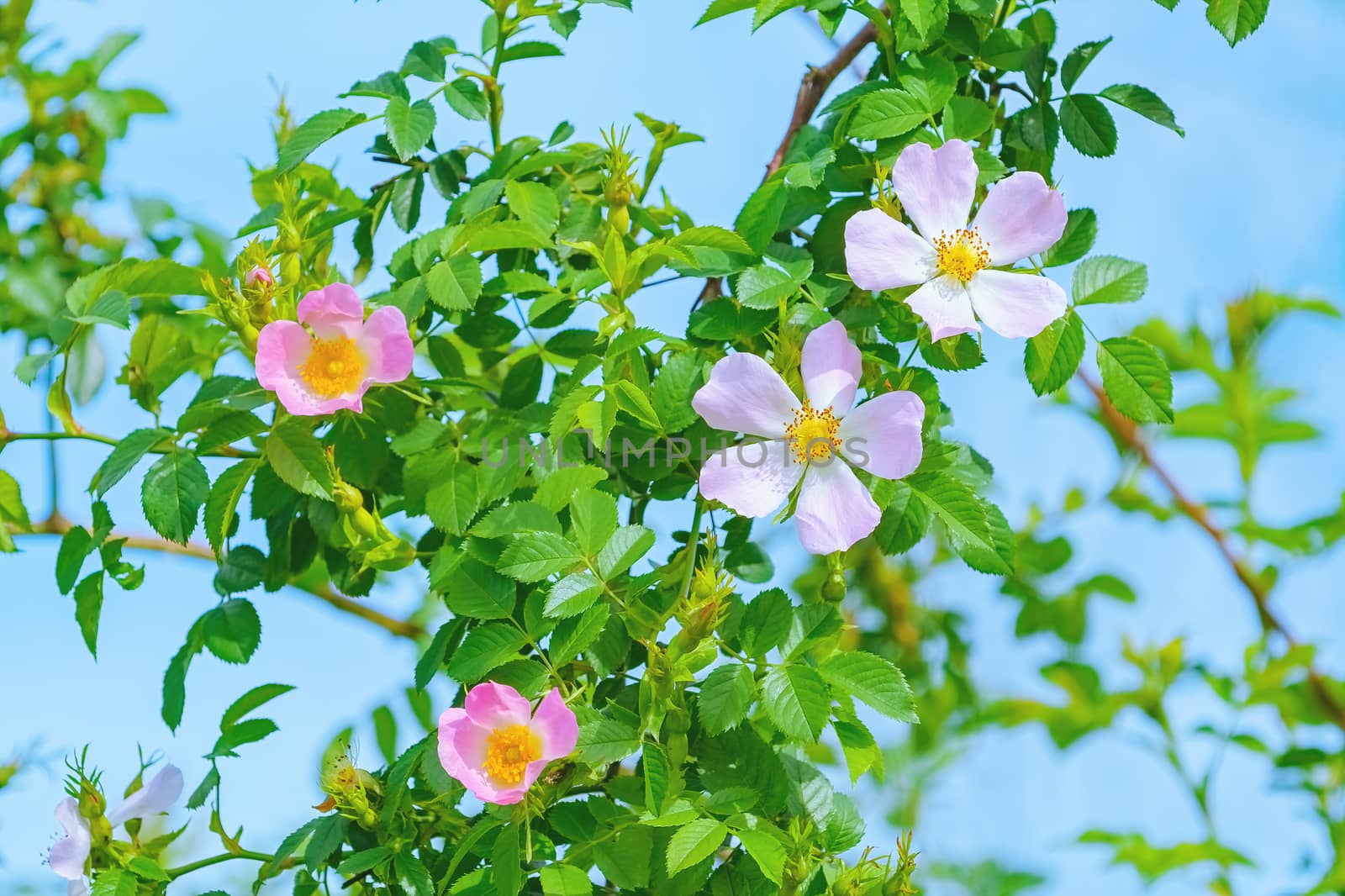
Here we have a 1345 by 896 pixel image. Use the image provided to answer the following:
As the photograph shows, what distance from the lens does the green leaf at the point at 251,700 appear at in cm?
120

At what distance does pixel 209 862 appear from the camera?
110cm

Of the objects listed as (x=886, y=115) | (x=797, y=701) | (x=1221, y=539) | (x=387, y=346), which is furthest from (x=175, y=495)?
(x=1221, y=539)

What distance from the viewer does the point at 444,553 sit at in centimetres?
104

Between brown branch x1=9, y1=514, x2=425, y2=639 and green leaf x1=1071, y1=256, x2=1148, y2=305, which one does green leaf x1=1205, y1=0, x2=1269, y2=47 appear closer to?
green leaf x1=1071, y1=256, x2=1148, y2=305

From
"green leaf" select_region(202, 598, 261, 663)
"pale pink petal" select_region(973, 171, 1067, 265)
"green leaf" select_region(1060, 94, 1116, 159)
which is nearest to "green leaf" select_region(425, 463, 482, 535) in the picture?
"green leaf" select_region(202, 598, 261, 663)

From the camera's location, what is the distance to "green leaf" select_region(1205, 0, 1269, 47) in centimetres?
111

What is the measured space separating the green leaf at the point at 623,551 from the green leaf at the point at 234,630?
1.32 feet

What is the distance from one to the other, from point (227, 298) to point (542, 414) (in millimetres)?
281

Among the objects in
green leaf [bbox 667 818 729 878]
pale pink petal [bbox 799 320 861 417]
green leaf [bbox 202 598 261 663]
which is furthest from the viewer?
green leaf [bbox 202 598 261 663]

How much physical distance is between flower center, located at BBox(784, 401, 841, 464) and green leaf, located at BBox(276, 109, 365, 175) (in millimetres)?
506

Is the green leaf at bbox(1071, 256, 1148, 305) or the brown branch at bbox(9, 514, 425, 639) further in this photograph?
the brown branch at bbox(9, 514, 425, 639)

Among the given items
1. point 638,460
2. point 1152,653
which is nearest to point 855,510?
point 638,460

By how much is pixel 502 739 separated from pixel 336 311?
387 millimetres

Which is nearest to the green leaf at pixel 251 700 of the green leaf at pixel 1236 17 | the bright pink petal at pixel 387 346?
the bright pink petal at pixel 387 346
